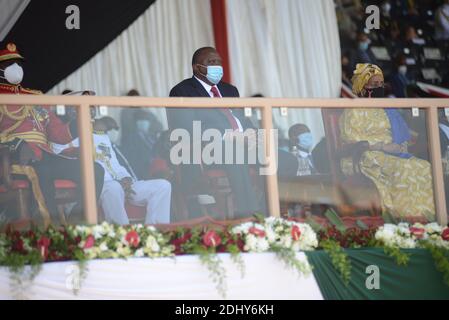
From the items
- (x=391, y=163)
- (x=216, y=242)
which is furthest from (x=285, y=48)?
(x=216, y=242)

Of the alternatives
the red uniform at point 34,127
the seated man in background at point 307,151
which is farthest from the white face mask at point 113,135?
the seated man in background at point 307,151

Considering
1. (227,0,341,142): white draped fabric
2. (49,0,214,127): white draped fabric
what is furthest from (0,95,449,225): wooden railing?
(49,0,214,127): white draped fabric

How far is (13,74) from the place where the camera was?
980 centimetres

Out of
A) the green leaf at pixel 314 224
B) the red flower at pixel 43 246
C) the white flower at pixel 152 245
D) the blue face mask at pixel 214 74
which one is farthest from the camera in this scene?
the blue face mask at pixel 214 74

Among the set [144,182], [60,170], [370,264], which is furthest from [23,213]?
[370,264]

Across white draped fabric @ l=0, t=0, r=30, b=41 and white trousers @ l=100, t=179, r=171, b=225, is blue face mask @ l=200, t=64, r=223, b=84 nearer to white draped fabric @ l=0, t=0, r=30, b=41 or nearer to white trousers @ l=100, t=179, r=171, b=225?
white trousers @ l=100, t=179, r=171, b=225

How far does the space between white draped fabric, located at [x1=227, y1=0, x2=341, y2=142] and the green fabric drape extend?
5.19 m

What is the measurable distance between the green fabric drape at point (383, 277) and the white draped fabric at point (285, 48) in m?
5.19

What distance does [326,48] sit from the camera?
14055mm

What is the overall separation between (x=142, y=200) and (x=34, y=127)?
37.9 inches

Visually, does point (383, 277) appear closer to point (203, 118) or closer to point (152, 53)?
point (203, 118)

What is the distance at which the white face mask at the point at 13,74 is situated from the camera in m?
9.79

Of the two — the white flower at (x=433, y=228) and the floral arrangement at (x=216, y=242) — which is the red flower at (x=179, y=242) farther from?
the white flower at (x=433, y=228)

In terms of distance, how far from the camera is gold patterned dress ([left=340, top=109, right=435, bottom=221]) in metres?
9.05
